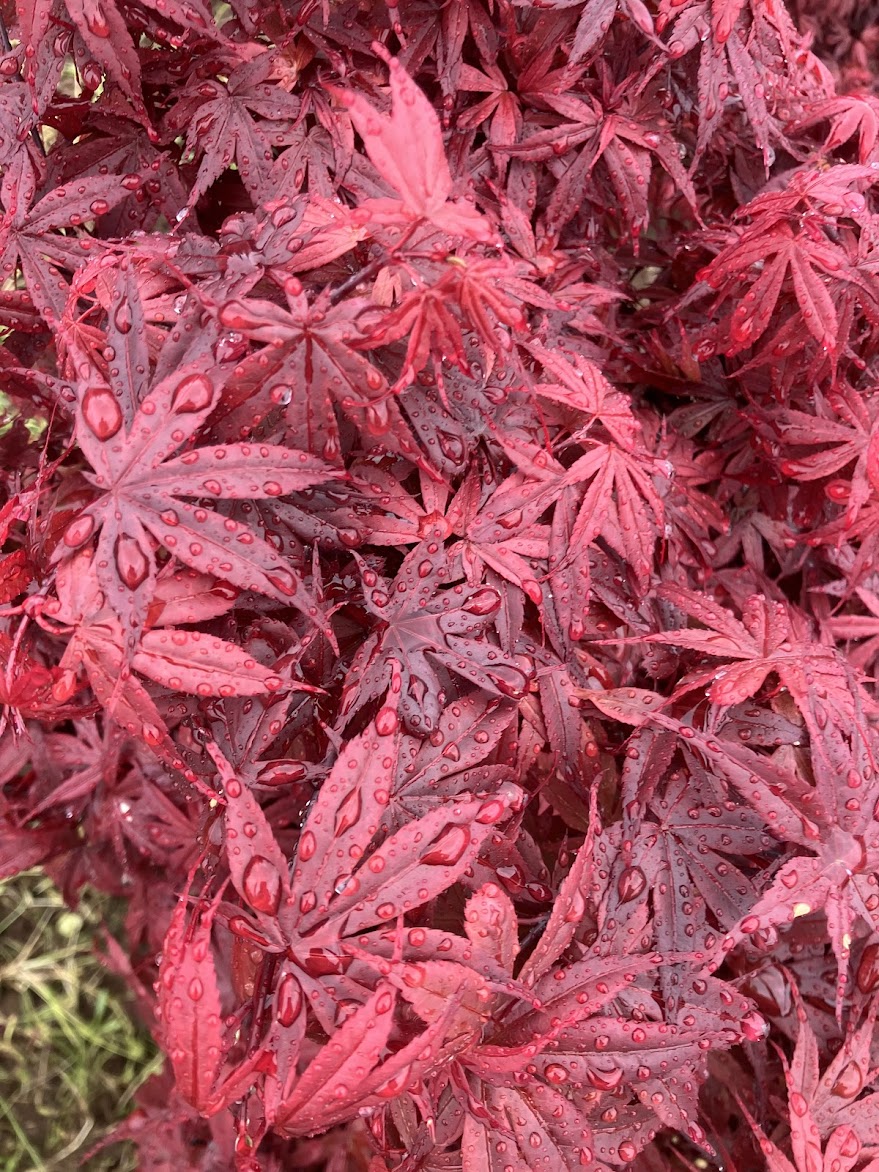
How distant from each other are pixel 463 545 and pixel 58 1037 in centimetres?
191

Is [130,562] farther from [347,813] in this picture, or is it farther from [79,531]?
[347,813]

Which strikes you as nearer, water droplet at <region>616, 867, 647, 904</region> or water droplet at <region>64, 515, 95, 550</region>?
water droplet at <region>64, 515, 95, 550</region>

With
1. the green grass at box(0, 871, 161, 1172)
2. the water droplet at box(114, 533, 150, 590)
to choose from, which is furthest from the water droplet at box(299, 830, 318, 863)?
the green grass at box(0, 871, 161, 1172)

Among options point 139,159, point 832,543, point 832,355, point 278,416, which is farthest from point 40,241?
point 832,543

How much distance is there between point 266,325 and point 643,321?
62cm

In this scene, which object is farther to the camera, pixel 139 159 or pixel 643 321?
pixel 643 321

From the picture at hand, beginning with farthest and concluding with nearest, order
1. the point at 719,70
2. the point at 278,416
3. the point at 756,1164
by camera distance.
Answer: the point at 756,1164, the point at 719,70, the point at 278,416

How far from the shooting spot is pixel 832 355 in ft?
2.85

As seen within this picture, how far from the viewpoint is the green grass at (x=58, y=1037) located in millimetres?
1910

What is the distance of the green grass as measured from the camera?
191 cm

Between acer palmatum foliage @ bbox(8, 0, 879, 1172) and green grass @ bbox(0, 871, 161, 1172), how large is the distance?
3.81 feet

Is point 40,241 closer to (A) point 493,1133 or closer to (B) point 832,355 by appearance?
(B) point 832,355

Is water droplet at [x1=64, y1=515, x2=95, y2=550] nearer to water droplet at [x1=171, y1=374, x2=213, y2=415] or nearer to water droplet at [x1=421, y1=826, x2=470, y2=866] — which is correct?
water droplet at [x1=171, y1=374, x2=213, y2=415]

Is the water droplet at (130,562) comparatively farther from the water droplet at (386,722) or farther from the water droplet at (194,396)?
the water droplet at (386,722)
